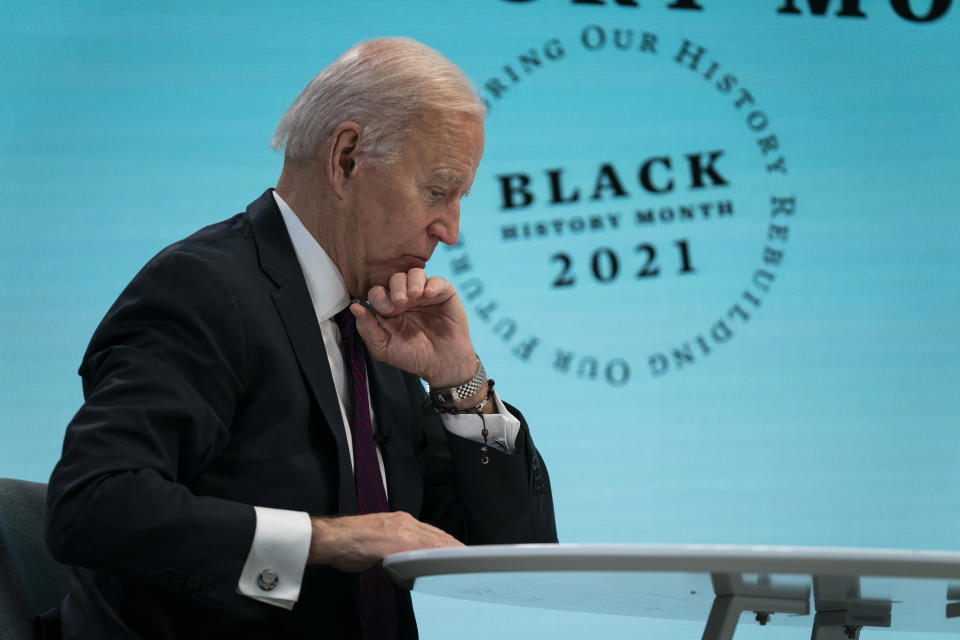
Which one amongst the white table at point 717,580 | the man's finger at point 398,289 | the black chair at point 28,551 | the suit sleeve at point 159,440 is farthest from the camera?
the man's finger at point 398,289

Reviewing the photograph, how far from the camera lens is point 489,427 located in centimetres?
157

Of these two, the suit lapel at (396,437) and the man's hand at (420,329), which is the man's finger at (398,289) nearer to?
the man's hand at (420,329)

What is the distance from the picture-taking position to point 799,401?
289 cm

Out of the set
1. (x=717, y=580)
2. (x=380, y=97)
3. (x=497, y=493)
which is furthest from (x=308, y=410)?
(x=717, y=580)

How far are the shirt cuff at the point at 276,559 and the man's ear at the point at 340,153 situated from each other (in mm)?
552

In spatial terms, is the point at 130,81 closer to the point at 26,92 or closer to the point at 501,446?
the point at 26,92

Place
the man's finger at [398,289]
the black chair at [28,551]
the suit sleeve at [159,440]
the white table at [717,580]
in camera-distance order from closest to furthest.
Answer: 1. the white table at [717,580]
2. the suit sleeve at [159,440]
3. the black chair at [28,551]
4. the man's finger at [398,289]

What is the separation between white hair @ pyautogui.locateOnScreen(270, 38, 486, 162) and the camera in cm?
154

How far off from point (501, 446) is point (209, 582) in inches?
21.8

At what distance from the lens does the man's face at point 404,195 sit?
5.05 ft

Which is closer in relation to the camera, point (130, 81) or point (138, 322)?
point (138, 322)

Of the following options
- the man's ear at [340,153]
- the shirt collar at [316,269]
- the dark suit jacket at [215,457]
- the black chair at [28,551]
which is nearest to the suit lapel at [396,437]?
the dark suit jacket at [215,457]

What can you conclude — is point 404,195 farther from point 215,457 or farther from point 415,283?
point 215,457

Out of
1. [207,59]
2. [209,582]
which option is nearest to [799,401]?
[207,59]
